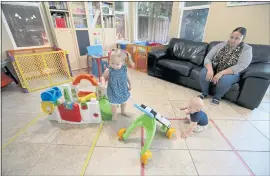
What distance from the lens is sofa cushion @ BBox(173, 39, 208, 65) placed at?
7.76 ft

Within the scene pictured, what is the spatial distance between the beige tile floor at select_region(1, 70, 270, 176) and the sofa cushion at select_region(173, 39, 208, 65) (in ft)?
3.48

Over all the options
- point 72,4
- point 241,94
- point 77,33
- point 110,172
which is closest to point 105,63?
point 77,33

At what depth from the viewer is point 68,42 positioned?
2.69m

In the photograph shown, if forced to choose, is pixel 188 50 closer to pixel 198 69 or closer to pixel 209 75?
pixel 198 69

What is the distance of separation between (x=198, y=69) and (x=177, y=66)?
33 cm

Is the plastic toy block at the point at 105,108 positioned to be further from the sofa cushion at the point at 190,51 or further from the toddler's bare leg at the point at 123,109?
the sofa cushion at the point at 190,51

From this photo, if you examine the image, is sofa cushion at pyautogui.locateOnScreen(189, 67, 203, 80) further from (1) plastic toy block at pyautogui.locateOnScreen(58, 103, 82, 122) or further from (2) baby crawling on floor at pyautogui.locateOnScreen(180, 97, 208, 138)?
(1) plastic toy block at pyautogui.locateOnScreen(58, 103, 82, 122)

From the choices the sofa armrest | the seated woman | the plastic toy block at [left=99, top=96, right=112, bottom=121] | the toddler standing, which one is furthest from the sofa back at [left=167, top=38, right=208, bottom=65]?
the plastic toy block at [left=99, top=96, right=112, bottom=121]

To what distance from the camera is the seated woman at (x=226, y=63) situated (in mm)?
1640

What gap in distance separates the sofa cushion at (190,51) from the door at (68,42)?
83.6 inches

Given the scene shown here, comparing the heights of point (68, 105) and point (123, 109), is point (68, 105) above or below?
above

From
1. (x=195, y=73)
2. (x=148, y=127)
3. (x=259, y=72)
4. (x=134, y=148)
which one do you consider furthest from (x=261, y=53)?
(x=134, y=148)

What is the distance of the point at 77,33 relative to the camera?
2.75 meters

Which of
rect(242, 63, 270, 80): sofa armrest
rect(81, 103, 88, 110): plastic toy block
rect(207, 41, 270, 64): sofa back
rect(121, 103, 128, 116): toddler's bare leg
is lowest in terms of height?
rect(121, 103, 128, 116): toddler's bare leg
